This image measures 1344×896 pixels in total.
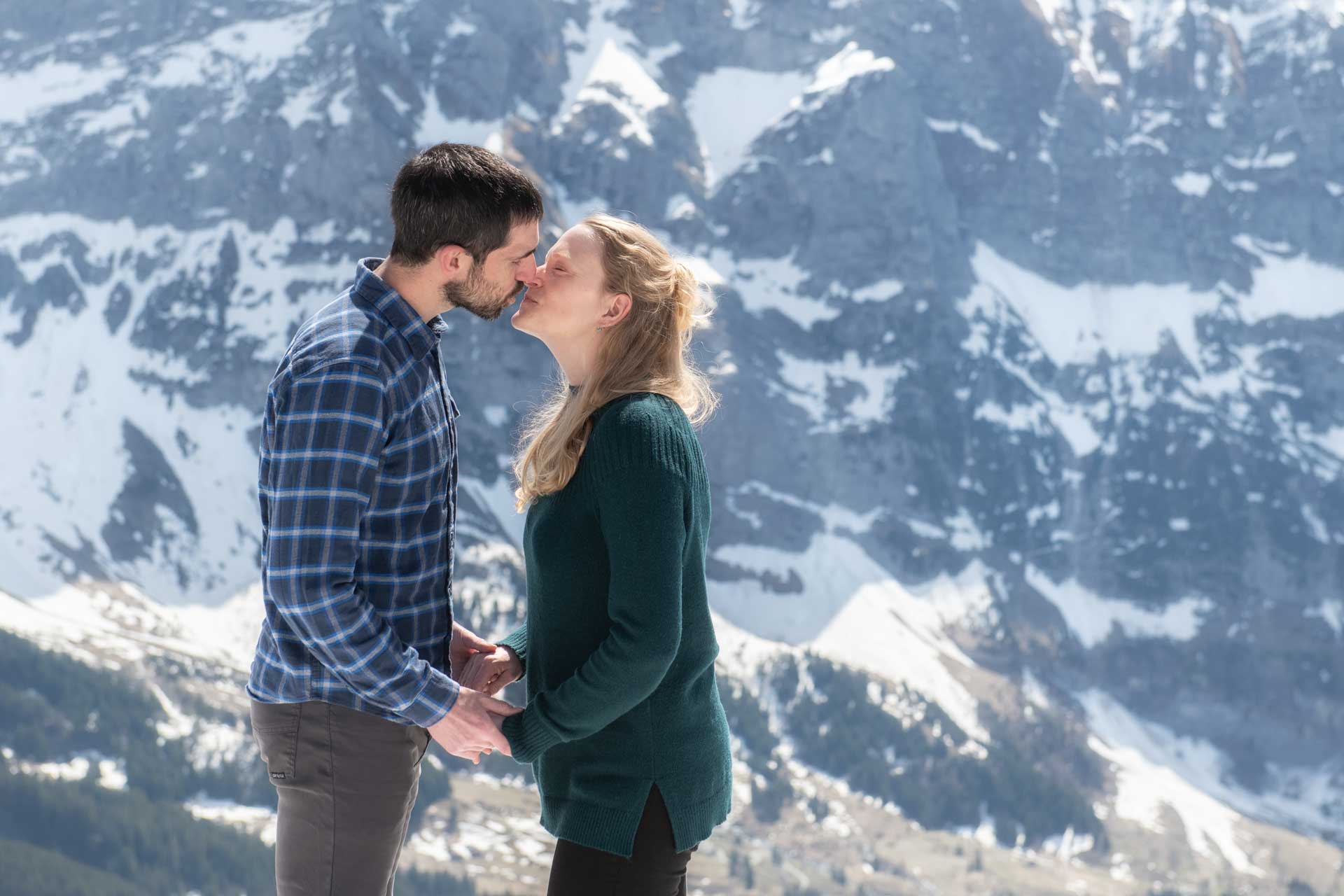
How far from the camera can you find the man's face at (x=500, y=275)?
6.34m

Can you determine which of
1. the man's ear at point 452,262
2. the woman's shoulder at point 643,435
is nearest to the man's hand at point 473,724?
the woman's shoulder at point 643,435

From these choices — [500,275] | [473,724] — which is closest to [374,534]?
[473,724]

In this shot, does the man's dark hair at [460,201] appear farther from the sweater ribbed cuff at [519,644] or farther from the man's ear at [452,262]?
the sweater ribbed cuff at [519,644]

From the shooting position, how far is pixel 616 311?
21.4ft

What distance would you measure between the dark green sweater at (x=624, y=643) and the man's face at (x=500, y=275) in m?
0.82

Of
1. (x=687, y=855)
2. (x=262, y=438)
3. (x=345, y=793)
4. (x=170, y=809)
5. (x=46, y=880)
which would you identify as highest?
(x=262, y=438)

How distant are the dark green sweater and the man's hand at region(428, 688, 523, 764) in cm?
9

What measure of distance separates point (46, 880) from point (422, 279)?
169 m

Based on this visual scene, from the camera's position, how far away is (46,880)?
152000 millimetres

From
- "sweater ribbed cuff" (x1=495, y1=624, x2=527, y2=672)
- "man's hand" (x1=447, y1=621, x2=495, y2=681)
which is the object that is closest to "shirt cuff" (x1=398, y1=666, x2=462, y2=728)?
"sweater ribbed cuff" (x1=495, y1=624, x2=527, y2=672)

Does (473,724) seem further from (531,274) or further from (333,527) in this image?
(531,274)

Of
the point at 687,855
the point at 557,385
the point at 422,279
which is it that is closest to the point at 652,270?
the point at 422,279

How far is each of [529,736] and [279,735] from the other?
4.10ft

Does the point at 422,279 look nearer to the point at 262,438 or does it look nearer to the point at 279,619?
the point at 262,438
